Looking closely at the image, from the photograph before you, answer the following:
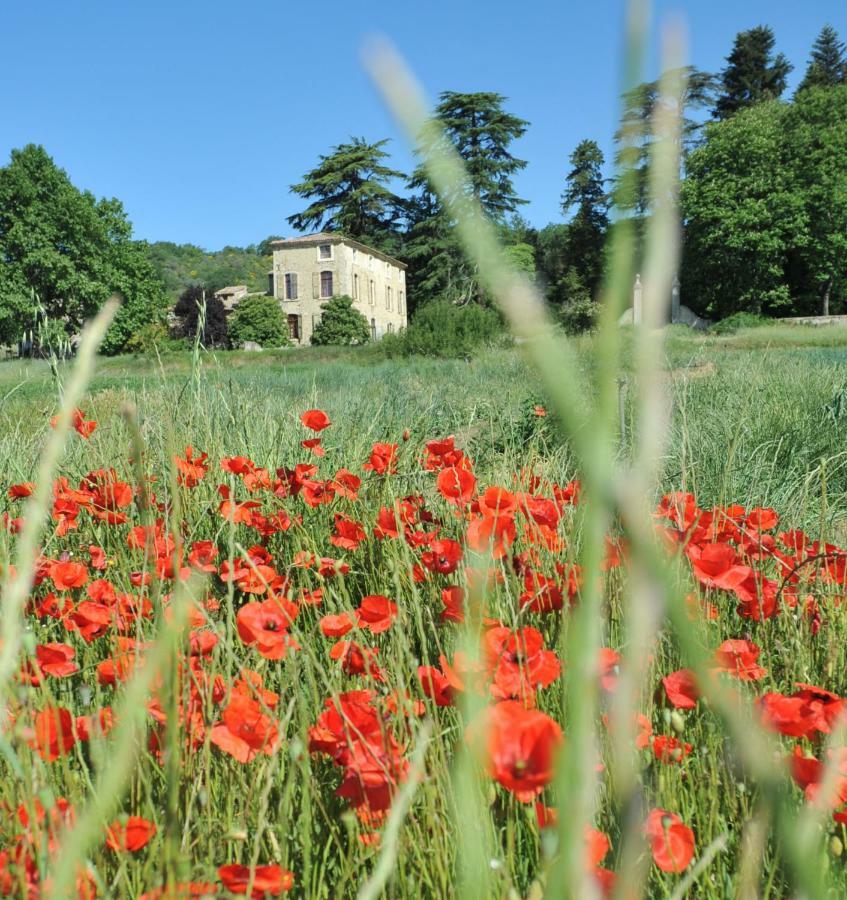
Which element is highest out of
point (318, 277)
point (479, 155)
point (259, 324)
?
point (318, 277)

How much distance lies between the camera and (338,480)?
208 centimetres

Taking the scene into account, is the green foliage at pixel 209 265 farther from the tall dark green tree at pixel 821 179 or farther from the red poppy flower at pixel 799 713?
the red poppy flower at pixel 799 713

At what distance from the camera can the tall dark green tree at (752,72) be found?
45688mm

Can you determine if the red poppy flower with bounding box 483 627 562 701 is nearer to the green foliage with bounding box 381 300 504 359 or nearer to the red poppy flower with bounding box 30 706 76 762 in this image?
the red poppy flower with bounding box 30 706 76 762

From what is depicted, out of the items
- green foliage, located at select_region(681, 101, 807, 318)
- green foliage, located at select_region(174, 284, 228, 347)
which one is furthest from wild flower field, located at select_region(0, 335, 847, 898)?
green foliage, located at select_region(174, 284, 228, 347)

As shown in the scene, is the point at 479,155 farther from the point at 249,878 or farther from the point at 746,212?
the point at 746,212

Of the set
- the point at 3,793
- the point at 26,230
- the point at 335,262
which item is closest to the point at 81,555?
the point at 3,793

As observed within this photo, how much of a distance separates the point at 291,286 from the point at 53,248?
1397cm

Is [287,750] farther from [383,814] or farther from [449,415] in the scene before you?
[449,415]

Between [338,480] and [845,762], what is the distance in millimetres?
1430

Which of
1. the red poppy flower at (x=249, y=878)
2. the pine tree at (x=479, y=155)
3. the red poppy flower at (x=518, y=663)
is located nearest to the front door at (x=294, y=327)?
the pine tree at (x=479, y=155)

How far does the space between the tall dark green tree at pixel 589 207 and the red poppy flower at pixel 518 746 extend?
26cm

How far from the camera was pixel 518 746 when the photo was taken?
1.65 ft

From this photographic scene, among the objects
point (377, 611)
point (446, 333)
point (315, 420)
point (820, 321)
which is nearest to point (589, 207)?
point (377, 611)
